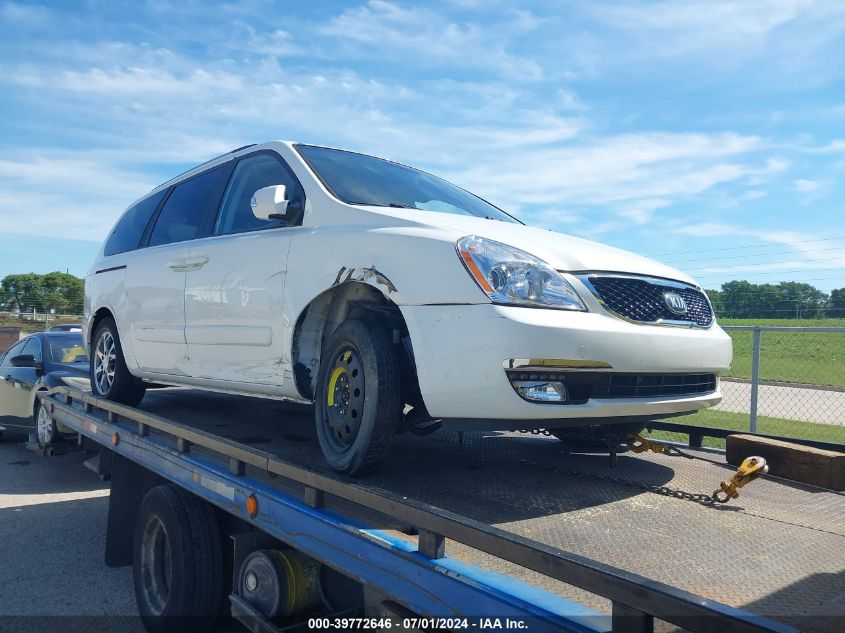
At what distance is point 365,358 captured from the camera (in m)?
2.68

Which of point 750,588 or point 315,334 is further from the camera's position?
point 315,334

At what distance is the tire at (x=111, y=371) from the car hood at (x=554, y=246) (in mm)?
3035

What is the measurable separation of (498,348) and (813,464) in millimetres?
1610

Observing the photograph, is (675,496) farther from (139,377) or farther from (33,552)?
(33,552)

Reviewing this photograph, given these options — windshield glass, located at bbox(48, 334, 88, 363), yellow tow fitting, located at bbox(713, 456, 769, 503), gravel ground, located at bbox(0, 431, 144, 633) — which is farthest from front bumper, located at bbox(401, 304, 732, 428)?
windshield glass, located at bbox(48, 334, 88, 363)

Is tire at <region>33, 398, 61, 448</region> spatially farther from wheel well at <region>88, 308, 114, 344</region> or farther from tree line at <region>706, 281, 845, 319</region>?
tree line at <region>706, 281, 845, 319</region>

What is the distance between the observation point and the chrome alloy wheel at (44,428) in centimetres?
683

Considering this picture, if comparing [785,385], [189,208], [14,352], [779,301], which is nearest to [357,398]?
[189,208]

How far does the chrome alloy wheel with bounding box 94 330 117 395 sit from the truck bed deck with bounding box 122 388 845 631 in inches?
73.6

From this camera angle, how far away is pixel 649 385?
2.68 meters

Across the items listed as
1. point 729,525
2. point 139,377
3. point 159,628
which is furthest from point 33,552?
point 729,525

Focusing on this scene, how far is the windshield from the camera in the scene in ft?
10.9

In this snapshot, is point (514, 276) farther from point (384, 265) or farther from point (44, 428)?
point (44, 428)

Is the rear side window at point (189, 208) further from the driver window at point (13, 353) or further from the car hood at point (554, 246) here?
the driver window at point (13, 353)
